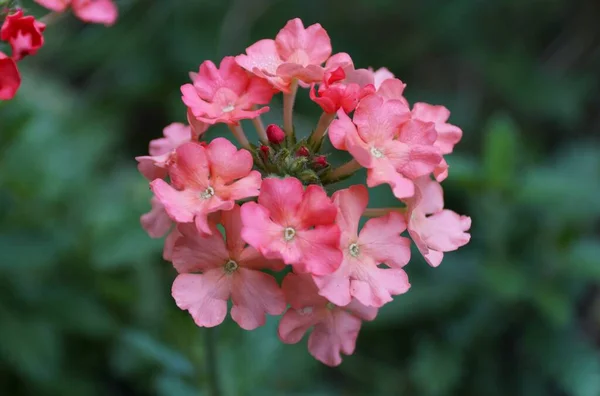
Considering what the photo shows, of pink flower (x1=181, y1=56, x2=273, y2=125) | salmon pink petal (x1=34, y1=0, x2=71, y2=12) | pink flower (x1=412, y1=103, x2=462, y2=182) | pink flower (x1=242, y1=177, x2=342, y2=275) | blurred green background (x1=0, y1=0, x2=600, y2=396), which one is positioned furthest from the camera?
blurred green background (x1=0, y1=0, x2=600, y2=396)

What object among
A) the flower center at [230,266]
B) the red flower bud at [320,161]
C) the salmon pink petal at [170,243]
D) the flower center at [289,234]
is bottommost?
the salmon pink petal at [170,243]

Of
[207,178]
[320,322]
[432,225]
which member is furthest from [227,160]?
[432,225]

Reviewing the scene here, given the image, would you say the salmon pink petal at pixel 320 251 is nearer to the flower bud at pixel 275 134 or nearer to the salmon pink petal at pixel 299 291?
the salmon pink petal at pixel 299 291

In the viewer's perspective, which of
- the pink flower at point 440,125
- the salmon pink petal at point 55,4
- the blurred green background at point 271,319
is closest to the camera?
the pink flower at point 440,125

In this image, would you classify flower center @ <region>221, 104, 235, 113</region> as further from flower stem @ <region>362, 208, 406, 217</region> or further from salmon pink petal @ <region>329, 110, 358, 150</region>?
flower stem @ <region>362, 208, 406, 217</region>

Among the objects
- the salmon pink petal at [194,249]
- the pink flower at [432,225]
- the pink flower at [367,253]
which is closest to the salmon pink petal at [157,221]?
the salmon pink petal at [194,249]

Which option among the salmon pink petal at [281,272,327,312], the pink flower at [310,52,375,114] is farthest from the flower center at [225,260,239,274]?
the pink flower at [310,52,375,114]
